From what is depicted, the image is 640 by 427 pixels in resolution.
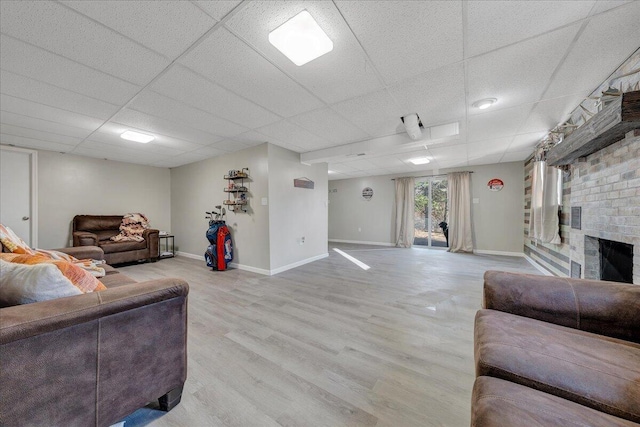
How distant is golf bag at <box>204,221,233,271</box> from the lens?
4.33 m

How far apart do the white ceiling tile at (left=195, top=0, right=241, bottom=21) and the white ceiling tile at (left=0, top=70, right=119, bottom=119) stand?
2035mm

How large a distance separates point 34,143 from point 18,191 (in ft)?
3.24

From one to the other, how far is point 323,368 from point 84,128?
14.6 feet

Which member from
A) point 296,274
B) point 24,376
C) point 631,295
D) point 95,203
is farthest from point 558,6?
point 95,203

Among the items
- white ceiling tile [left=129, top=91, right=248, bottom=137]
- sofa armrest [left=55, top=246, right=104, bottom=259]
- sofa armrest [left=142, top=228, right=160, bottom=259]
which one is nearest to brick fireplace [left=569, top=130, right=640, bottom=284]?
white ceiling tile [left=129, top=91, right=248, bottom=137]

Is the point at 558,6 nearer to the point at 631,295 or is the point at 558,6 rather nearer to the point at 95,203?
the point at 631,295

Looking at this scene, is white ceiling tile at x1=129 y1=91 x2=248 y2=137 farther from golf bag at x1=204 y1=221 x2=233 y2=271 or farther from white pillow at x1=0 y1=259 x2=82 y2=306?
white pillow at x1=0 y1=259 x2=82 y2=306

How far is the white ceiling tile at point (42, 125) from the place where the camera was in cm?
287

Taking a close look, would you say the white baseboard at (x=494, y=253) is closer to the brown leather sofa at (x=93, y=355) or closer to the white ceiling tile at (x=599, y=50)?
the white ceiling tile at (x=599, y=50)

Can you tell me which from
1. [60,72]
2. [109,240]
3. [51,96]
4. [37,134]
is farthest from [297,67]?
[109,240]

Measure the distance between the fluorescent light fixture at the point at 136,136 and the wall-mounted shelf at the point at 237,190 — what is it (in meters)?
1.31

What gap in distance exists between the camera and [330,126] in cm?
325

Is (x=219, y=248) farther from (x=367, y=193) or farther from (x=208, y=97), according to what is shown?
(x=367, y=193)

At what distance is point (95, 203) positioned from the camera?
16.7 feet
